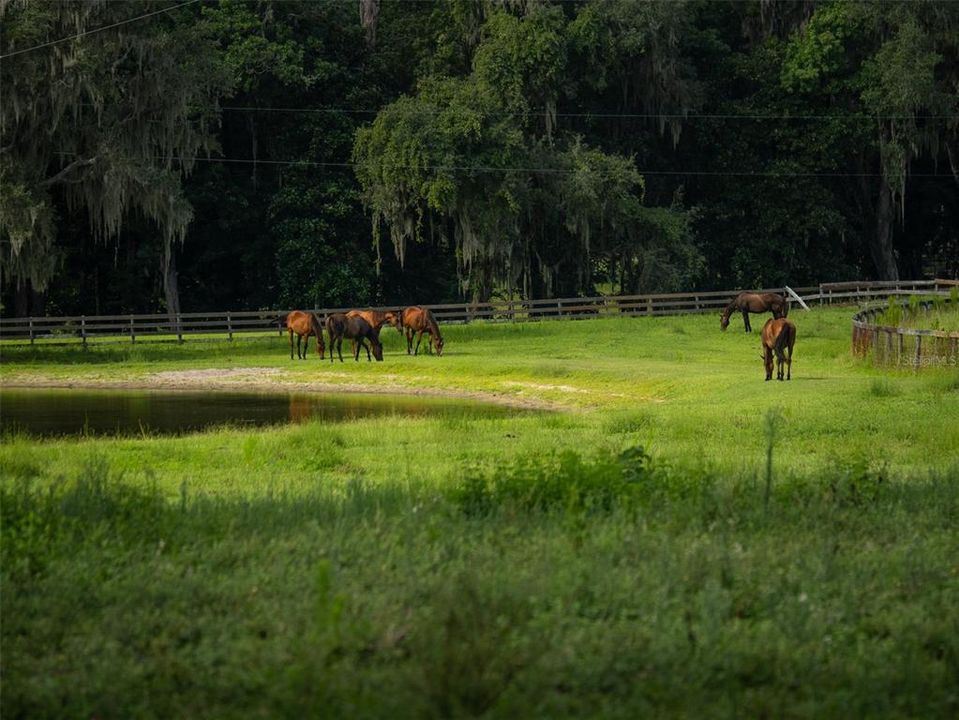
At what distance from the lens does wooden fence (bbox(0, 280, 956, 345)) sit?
4569 centimetres

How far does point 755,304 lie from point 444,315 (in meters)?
11.0

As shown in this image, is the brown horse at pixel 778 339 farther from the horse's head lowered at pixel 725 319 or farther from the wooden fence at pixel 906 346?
the horse's head lowered at pixel 725 319

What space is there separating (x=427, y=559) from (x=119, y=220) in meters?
34.0

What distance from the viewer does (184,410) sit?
29.7 meters

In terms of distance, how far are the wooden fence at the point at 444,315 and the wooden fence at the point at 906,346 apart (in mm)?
18633

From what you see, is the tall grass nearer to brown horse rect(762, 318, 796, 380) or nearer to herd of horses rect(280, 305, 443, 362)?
brown horse rect(762, 318, 796, 380)

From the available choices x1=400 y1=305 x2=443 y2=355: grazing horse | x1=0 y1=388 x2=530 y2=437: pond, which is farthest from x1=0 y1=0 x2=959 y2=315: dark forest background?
x1=0 y1=388 x2=530 y2=437: pond

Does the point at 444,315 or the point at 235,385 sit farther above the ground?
the point at 444,315

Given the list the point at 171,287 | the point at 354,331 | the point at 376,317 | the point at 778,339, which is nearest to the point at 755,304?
the point at 376,317

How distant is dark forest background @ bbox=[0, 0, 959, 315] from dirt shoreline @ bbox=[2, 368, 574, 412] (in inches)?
221

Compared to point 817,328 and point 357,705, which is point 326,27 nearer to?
point 817,328

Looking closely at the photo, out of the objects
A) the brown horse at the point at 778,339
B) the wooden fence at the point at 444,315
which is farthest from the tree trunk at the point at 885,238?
the brown horse at the point at 778,339

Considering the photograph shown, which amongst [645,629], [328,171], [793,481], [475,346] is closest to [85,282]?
[328,171]

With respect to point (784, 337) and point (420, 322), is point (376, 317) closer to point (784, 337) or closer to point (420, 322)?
point (420, 322)
